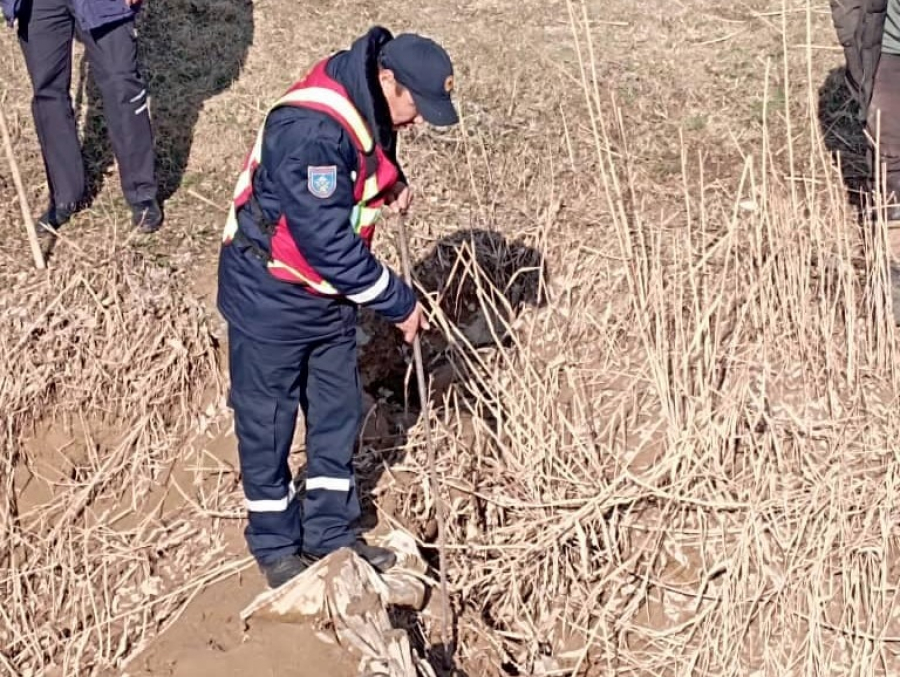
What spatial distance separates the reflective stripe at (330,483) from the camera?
12.7 feet

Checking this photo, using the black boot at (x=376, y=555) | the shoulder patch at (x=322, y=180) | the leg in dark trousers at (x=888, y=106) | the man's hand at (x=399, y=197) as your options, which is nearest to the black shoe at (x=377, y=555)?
the black boot at (x=376, y=555)

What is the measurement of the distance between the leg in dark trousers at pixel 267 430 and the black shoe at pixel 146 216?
1.62 m

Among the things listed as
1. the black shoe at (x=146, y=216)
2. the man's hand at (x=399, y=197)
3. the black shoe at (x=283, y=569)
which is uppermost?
the man's hand at (x=399, y=197)

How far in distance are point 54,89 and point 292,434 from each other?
202 centimetres

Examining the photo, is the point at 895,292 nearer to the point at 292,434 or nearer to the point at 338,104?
the point at 292,434

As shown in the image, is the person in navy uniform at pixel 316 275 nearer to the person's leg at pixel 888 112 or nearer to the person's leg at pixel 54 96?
the person's leg at pixel 54 96

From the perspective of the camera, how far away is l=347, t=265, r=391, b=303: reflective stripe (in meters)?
3.34

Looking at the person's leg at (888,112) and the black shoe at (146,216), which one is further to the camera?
the black shoe at (146,216)

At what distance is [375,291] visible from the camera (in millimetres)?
3342

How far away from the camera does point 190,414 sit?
4660 millimetres

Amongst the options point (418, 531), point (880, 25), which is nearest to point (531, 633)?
point (418, 531)

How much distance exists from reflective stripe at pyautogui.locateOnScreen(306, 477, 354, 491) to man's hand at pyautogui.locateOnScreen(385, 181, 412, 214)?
2.72 feet

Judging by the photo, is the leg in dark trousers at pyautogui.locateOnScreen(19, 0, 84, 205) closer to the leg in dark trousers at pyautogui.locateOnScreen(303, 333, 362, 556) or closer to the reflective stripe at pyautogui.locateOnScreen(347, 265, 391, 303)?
the leg in dark trousers at pyautogui.locateOnScreen(303, 333, 362, 556)

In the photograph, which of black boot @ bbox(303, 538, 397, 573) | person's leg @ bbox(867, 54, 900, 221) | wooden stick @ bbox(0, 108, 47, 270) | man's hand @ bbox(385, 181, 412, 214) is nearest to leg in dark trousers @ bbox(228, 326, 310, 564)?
black boot @ bbox(303, 538, 397, 573)
